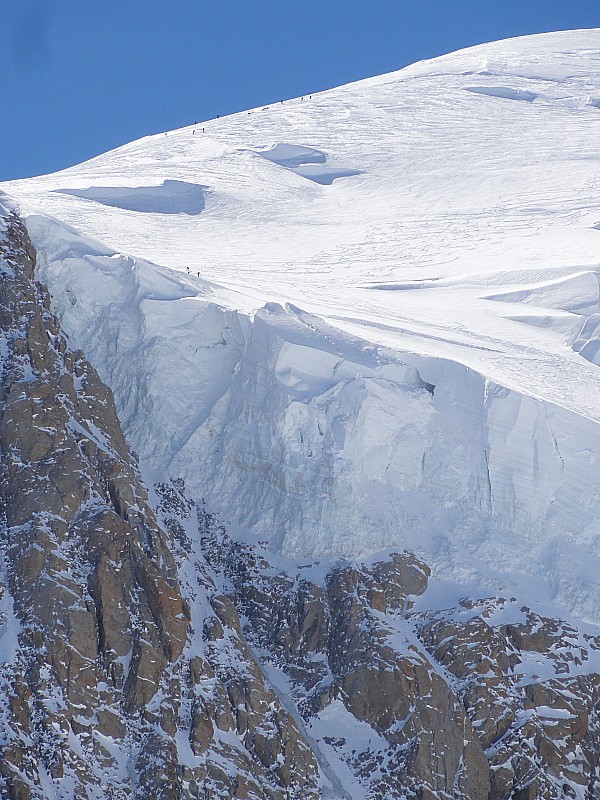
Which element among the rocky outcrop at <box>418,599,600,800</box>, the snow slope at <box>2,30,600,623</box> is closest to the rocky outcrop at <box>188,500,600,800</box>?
the rocky outcrop at <box>418,599,600,800</box>

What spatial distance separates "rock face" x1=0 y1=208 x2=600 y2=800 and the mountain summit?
0.10 metres

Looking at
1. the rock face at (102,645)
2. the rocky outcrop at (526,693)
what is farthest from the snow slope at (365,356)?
the rock face at (102,645)

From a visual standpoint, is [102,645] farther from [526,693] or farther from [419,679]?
[526,693]

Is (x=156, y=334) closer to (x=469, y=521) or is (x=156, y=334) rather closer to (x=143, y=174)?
(x=469, y=521)

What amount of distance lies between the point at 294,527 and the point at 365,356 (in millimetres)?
9396

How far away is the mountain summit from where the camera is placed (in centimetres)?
5034

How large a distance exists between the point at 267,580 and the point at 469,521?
9325 millimetres

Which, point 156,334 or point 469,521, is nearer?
point 469,521

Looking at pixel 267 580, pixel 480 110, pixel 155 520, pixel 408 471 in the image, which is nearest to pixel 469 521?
pixel 408 471

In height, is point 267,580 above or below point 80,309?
below

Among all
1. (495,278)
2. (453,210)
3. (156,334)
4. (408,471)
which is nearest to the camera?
(408,471)

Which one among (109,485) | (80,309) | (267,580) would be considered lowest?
(267,580)

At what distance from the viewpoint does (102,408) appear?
59719 millimetres

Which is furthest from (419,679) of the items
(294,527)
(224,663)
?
(294,527)
